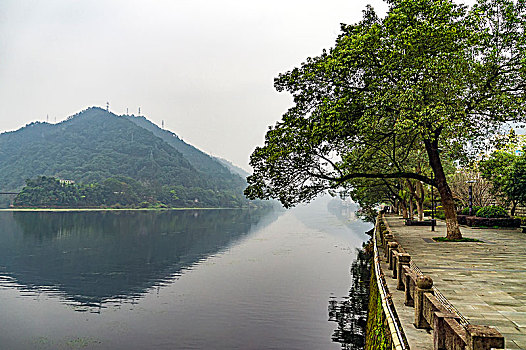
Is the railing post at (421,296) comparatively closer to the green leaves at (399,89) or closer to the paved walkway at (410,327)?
the paved walkway at (410,327)

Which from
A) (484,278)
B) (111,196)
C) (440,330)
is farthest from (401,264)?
(111,196)

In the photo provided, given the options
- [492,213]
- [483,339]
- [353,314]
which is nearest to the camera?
[483,339]

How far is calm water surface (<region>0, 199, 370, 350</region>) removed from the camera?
17.2 m

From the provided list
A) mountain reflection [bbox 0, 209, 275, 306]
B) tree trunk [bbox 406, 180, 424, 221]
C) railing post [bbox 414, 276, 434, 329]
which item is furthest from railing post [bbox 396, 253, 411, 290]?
tree trunk [bbox 406, 180, 424, 221]

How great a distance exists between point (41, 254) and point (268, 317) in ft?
94.0

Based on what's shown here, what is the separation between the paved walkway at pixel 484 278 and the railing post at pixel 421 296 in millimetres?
1219

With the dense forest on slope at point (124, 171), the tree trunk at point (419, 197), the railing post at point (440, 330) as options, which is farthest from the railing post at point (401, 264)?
the dense forest on slope at point (124, 171)

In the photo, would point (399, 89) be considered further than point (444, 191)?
No

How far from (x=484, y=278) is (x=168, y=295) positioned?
18630 mm

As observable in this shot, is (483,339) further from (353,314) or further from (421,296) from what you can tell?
(353,314)

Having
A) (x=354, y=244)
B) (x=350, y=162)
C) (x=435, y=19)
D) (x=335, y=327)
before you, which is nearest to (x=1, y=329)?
(x=335, y=327)

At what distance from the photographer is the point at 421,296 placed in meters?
6.43

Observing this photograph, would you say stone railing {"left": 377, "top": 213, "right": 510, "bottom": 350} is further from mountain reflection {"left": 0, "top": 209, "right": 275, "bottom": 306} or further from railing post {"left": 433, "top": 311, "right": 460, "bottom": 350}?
mountain reflection {"left": 0, "top": 209, "right": 275, "bottom": 306}

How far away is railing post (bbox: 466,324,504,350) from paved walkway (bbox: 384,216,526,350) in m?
2.46
